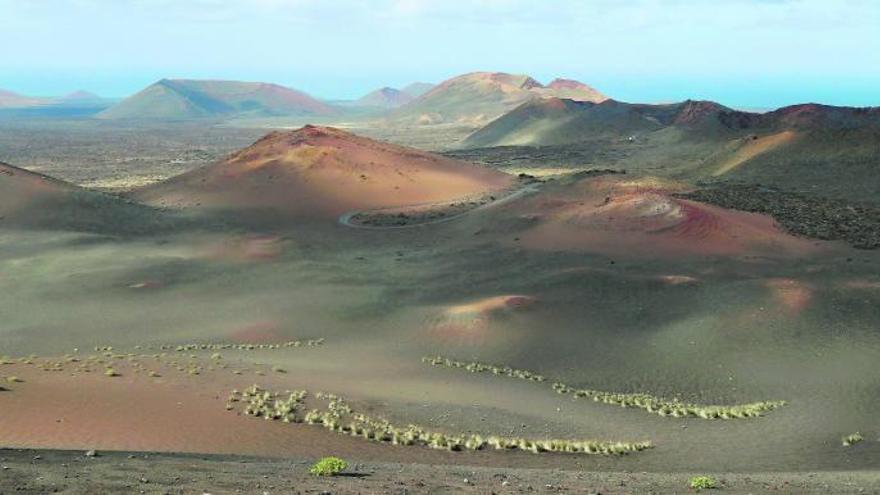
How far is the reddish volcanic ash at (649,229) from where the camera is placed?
44.9m

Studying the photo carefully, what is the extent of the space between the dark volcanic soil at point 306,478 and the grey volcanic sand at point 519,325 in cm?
233

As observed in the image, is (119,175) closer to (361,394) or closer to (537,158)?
(537,158)

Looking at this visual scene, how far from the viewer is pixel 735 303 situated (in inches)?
1304

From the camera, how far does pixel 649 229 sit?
156 ft

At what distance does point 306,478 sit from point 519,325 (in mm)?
19436

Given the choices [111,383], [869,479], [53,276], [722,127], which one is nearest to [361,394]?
[111,383]

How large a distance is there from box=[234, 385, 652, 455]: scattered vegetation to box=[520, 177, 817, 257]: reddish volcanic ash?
25.0 meters

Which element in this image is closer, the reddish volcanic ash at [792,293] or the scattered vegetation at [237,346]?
the scattered vegetation at [237,346]

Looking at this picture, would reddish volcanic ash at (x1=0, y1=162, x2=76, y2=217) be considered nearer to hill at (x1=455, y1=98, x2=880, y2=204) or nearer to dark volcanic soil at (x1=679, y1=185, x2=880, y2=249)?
dark volcanic soil at (x1=679, y1=185, x2=880, y2=249)

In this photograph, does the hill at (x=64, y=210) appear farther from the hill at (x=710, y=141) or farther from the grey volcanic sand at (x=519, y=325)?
the hill at (x=710, y=141)

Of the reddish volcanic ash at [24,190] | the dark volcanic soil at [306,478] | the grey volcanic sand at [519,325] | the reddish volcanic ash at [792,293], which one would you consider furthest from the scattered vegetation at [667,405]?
the reddish volcanic ash at [24,190]

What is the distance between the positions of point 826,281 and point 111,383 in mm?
30693

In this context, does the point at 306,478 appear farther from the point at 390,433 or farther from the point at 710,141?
the point at 710,141

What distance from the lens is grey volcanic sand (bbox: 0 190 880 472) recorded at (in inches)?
885
